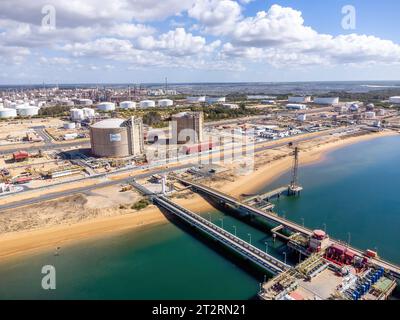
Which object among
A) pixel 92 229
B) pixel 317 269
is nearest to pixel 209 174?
pixel 92 229

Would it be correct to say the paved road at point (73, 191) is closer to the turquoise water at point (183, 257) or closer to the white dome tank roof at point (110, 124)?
the turquoise water at point (183, 257)

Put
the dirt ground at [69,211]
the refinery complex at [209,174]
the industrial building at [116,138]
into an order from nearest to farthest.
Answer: the refinery complex at [209,174]
the dirt ground at [69,211]
the industrial building at [116,138]

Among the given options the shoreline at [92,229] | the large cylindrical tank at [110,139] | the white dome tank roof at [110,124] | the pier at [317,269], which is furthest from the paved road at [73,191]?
the pier at [317,269]

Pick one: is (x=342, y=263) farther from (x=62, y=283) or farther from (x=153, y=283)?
(x=62, y=283)

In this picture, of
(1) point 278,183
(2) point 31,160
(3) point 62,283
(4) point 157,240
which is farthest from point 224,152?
(3) point 62,283

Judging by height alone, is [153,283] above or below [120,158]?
below

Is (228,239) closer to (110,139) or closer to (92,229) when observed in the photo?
(92,229)

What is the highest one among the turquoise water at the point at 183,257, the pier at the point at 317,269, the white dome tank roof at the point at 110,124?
the white dome tank roof at the point at 110,124

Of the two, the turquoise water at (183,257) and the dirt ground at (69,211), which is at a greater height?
the dirt ground at (69,211)
